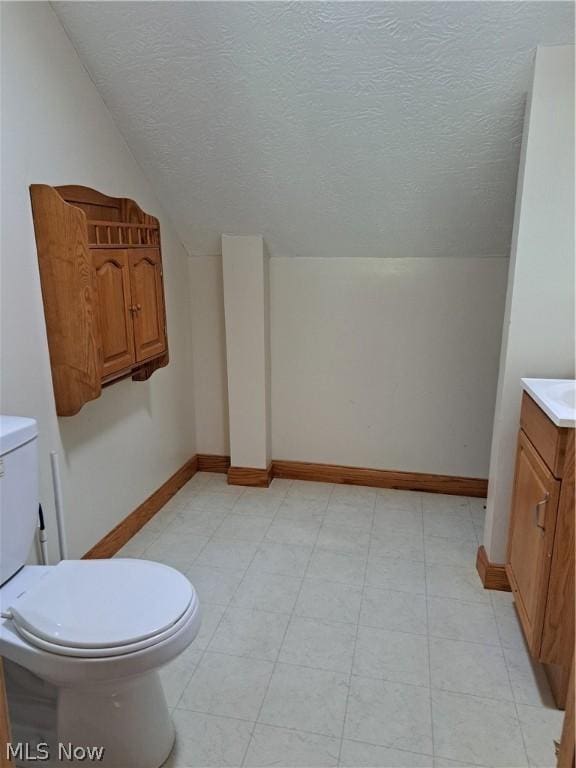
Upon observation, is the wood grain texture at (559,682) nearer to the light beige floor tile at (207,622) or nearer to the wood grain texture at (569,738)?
the wood grain texture at (569,738)

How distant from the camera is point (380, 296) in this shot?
2.83m

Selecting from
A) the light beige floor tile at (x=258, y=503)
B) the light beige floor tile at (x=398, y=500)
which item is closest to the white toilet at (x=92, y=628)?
the light beige floor tile at (x=258, y=503)

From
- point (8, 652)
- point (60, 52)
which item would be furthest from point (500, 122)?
point (8, 652)

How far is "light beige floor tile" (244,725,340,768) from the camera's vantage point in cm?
143

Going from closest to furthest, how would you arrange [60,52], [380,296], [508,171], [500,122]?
[60,52], [500,122], [508,171], [380,296]

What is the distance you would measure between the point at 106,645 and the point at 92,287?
3.61 ft

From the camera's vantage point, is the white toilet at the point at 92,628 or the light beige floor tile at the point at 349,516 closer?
the white toilet at the point at 92,628

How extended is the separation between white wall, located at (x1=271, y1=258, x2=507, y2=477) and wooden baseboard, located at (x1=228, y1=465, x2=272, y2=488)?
25cm

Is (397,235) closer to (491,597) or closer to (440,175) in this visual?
(440,175)

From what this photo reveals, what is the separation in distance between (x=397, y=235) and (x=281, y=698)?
6.38 feet

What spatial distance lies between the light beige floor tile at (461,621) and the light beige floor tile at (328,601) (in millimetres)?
273

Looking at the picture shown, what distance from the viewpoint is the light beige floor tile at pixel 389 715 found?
1.50 metres

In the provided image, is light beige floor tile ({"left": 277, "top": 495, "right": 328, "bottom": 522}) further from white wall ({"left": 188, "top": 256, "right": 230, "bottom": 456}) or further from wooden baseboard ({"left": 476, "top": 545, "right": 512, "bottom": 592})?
wooden baseboard ({"left": 476, "top": 545, "right": 512, "bottom": 592})

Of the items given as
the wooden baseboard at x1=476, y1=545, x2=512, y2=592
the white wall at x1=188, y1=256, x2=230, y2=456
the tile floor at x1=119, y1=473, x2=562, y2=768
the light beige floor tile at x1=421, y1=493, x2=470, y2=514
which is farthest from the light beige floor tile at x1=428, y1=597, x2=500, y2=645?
the white wall at x1=188, y1=256, x2=230, y2=456
